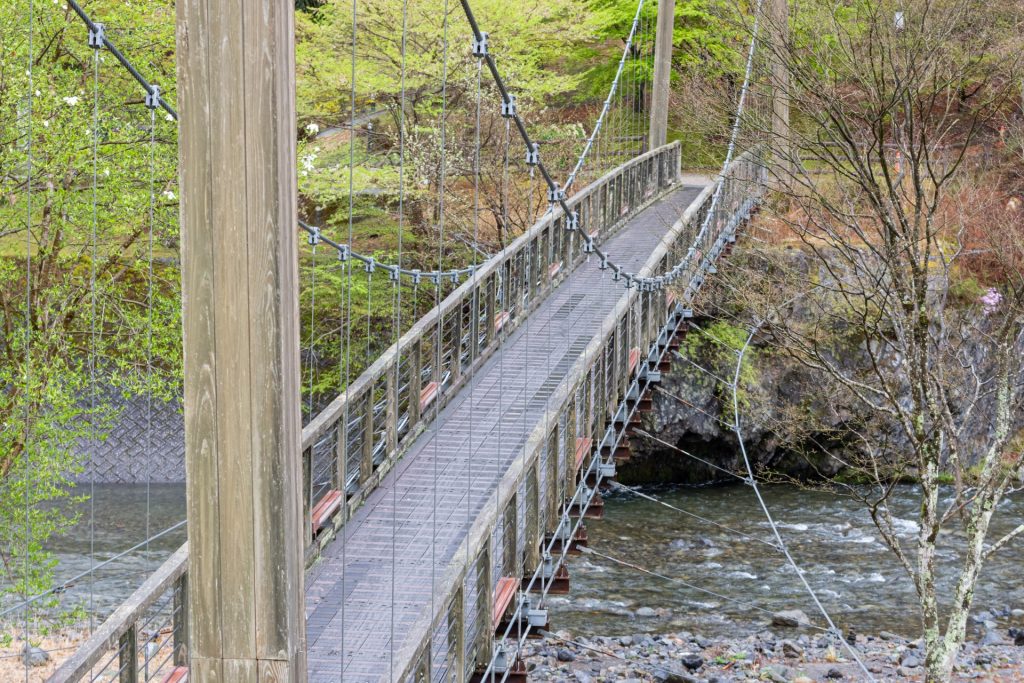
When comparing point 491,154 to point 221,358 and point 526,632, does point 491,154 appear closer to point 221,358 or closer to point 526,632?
point 526,632

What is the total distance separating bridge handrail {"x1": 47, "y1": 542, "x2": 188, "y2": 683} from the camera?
11.8 ft

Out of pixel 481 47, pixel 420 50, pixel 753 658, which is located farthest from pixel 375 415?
pixel 420 50

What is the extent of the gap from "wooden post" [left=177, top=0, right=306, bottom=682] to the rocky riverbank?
672 cm

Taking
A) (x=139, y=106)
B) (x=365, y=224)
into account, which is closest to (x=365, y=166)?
(x=365, y=224)

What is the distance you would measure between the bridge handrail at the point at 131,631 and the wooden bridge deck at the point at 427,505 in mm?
534

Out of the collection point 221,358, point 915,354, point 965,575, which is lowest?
point 965,575

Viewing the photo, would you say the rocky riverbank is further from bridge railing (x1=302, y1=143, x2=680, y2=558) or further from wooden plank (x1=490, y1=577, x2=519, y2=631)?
wooden plank (x1=490, y1=577, x2=519, y2=631)

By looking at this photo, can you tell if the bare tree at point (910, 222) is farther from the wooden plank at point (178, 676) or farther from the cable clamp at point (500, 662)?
the wooden plank at point (178, 676)

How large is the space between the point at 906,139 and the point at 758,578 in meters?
4.66

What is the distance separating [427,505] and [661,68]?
36.1 feet

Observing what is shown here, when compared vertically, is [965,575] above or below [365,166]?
below

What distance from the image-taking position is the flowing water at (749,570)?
10539 mm

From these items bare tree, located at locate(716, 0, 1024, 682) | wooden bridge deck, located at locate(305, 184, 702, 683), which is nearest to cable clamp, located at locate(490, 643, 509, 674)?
wooden bridge deck, located at locate(305, 184, 702, 683)

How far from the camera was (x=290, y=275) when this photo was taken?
2.17 metres
